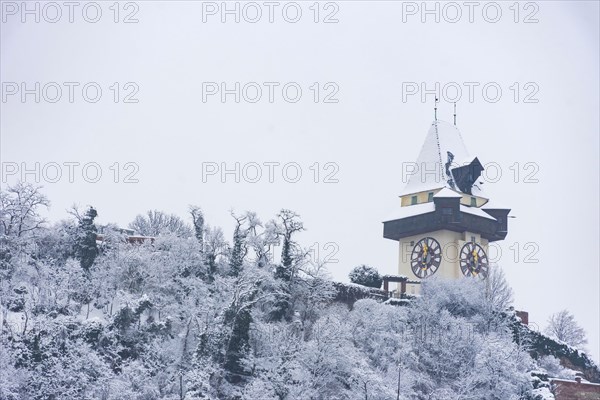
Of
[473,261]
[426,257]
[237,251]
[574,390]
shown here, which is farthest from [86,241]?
[574,390]

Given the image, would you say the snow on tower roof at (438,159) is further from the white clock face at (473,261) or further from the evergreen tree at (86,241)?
the evergreen tree at (86,241)

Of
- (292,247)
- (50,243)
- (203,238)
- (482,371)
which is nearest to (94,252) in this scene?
(50,243)

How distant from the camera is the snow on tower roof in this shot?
2296 inches

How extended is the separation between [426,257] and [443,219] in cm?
246

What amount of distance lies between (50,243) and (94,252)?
2113mm

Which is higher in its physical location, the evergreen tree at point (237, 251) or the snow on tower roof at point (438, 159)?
the snow on tower roof at point (438, 159)

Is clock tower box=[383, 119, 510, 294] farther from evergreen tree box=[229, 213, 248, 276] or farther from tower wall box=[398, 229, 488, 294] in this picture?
Answer: evergreen tree box=[229, 213, 248, 276]

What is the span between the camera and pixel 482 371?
43.0 meters

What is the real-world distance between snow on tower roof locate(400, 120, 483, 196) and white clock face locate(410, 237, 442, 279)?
3534 millimetres

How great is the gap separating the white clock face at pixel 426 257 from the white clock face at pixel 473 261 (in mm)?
1375

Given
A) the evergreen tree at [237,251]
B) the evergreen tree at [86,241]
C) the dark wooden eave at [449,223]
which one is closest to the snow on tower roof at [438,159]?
the dark wooden eave at [449,223]

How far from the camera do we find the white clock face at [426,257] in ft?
182

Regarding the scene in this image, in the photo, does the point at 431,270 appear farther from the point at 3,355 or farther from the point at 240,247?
the point at 3,355

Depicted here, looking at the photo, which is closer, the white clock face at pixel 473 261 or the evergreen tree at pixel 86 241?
the evergreen tree at pixel 86 241
